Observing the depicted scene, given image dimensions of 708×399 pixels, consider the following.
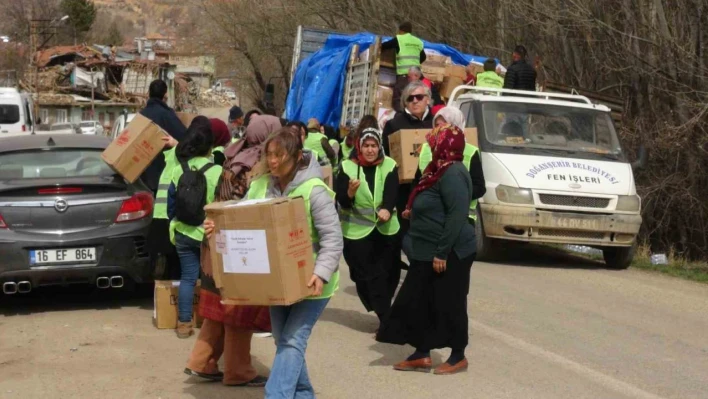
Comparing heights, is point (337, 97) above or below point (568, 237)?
above

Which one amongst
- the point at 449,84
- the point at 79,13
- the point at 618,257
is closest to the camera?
the point at 618,257

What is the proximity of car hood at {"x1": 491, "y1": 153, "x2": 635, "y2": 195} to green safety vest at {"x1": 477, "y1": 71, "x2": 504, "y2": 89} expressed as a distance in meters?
4.10

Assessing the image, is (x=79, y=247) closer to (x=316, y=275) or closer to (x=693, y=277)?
(x=316, y=275)

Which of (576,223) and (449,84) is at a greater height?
(449,84)

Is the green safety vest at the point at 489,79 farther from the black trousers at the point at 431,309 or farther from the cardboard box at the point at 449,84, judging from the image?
the black trousers at the point at 431,309

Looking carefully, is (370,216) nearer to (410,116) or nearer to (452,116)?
(452,116)

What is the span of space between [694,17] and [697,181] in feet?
8.58

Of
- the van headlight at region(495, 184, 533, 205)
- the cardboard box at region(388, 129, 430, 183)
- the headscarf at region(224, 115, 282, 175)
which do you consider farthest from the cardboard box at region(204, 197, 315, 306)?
the van headlight at region(495, 184, 533, 205)

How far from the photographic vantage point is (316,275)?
5648mm

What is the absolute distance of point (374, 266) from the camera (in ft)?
28.1

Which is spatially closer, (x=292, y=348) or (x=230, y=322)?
(x=292, y=348)

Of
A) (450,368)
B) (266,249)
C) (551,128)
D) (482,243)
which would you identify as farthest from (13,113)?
(266,249)

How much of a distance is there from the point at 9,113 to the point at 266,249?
1062 inches

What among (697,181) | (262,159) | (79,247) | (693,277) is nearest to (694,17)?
(697,181)
